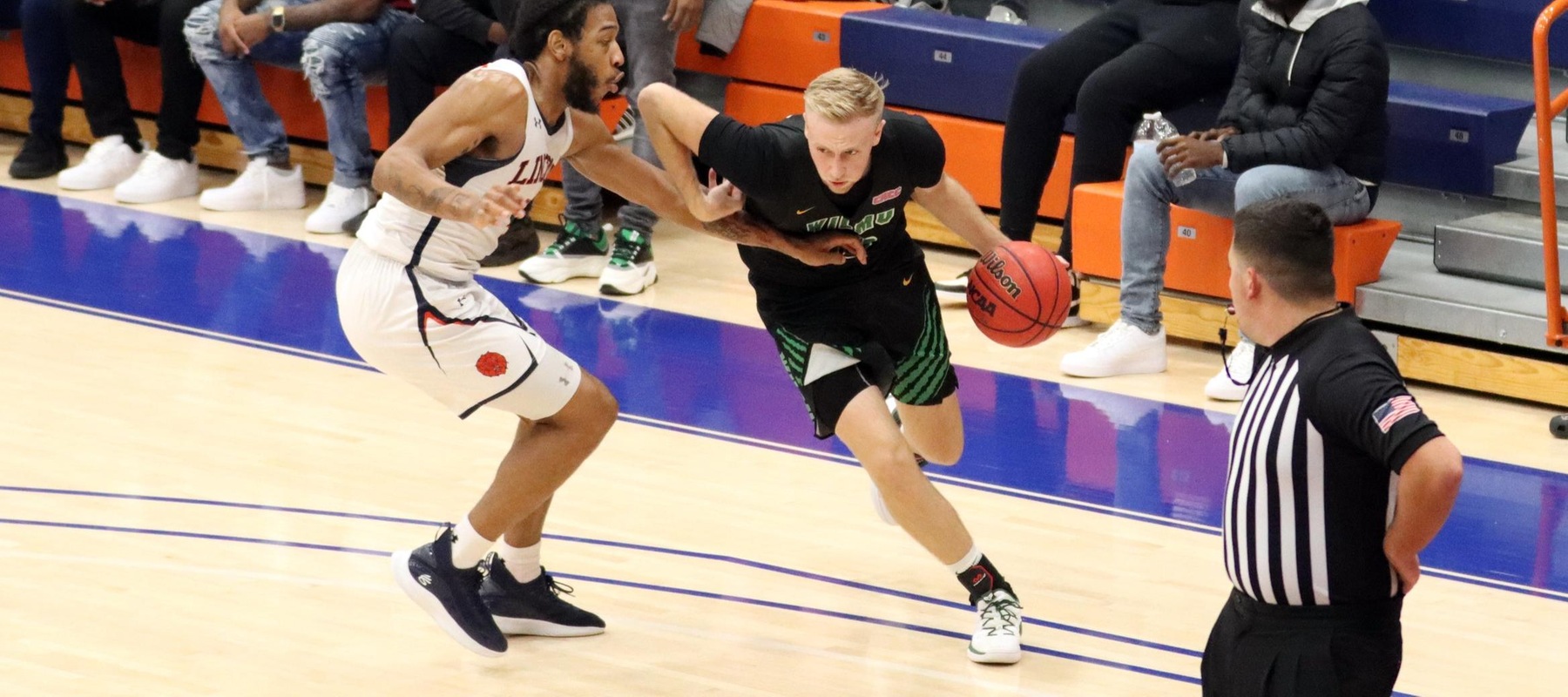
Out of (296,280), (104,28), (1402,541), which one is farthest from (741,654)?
(104,28)

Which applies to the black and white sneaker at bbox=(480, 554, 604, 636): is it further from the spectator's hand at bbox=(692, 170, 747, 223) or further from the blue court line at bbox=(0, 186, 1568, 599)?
the blue court line at bbox=(0, 186, 1568, 599)

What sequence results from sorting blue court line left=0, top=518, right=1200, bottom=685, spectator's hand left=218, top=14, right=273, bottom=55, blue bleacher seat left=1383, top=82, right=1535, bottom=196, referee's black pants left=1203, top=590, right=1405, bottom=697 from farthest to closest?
spectator's hand left=218, top=14, right=273, bottom=55 → blue bleacher seat left=1383, top=82, right=1535, bottom=196 → blue court line left=0, top=518, right=1200, bottom=685 → referee's black pants left=1203, top=590, right=1405, bottom=697

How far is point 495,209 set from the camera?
380cm

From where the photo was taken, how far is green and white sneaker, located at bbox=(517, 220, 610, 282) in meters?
8.19

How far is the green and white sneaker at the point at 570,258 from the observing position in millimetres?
8188

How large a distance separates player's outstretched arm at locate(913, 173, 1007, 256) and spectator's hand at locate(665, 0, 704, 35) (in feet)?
11.5

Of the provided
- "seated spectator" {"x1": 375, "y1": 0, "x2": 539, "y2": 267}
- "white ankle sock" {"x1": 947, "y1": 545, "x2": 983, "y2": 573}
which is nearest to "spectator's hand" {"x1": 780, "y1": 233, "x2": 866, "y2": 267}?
"white ankle sock" {"x1": 947, "y1": 545, "x2": 983, "y2": 573}

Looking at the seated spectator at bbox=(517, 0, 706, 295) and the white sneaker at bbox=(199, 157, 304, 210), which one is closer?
the seated spectator at bbox=(517, 0, 706, 295)

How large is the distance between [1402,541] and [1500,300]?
13.0ft

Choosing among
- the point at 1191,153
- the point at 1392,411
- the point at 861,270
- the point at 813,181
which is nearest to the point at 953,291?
the point at 1191,153

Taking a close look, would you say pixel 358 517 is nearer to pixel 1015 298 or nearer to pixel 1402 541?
pixel 1015 298

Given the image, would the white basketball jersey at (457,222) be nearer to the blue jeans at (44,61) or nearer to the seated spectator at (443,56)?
the seated spectator at (443,56)

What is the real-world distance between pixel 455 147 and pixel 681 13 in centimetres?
420

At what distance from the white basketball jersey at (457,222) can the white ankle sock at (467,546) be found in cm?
58
